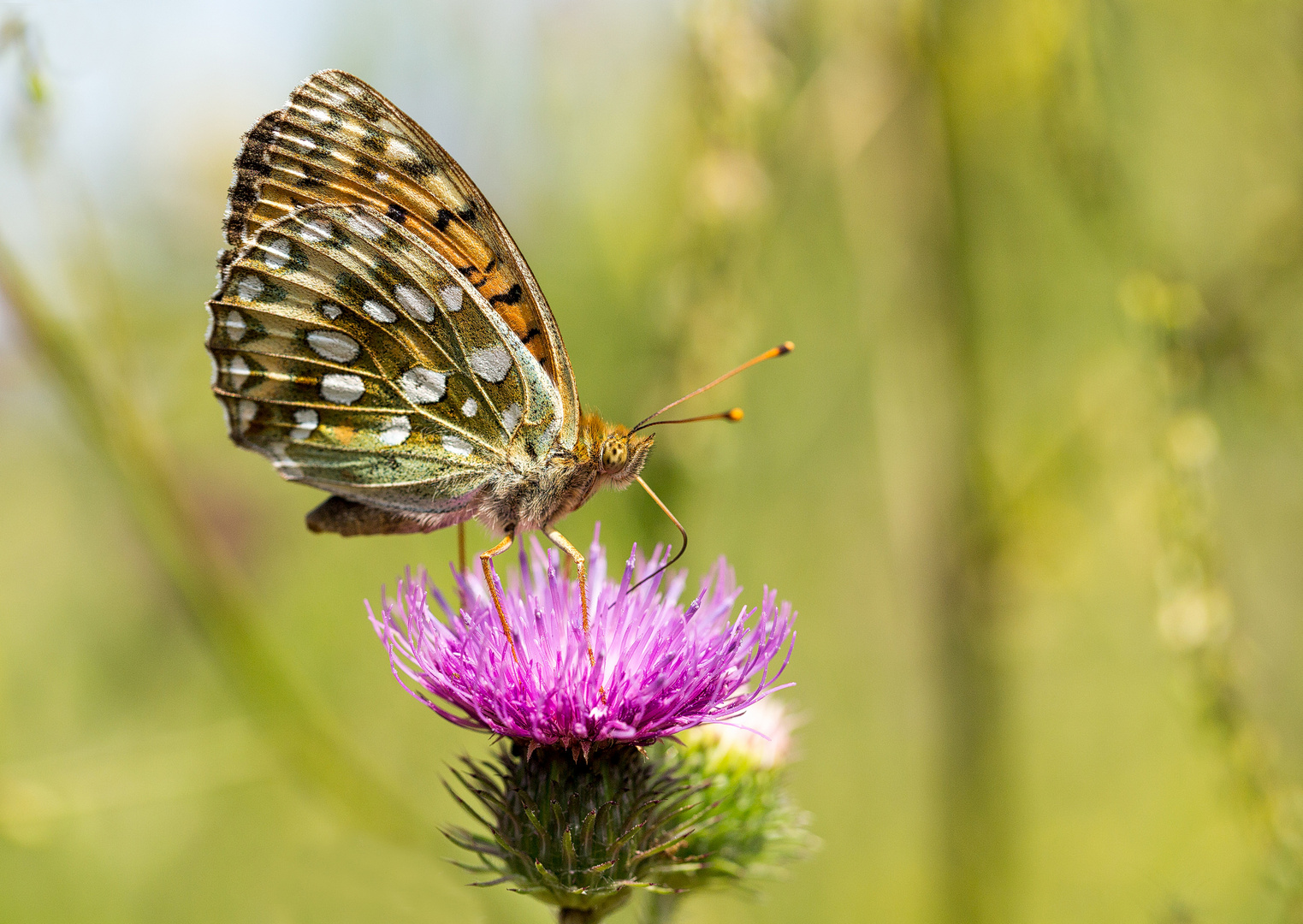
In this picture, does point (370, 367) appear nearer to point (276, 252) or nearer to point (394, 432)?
point (394, 432)

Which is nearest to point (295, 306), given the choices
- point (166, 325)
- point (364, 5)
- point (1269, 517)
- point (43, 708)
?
point (364, 5)

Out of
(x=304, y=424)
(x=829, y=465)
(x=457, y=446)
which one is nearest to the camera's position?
(x=304, y=424)

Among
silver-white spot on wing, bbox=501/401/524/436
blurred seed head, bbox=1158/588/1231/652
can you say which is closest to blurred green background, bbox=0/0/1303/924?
blurred seed head, bbox=1158/588/1231/652

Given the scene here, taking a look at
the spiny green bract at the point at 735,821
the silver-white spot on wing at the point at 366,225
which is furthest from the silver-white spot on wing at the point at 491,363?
the spiny green bract at the point at 735,821

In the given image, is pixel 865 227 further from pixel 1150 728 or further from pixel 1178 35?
pixel 1150 728

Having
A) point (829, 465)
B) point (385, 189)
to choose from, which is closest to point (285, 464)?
point (385, 189)

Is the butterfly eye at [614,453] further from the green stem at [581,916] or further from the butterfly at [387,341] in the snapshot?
the green stem at [581,916]

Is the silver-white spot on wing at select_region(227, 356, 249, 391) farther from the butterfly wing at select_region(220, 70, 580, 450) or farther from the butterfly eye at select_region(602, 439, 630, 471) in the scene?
the butterfly eye at select_region(602, 439, 630, 471)
